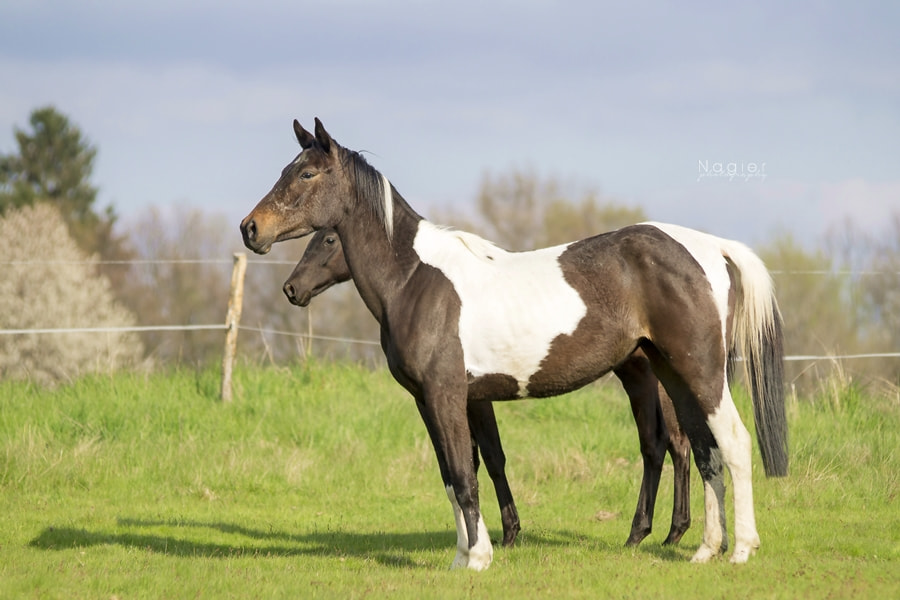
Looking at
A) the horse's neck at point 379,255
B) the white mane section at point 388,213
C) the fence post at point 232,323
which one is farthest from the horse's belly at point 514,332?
the fence post at point 232,323

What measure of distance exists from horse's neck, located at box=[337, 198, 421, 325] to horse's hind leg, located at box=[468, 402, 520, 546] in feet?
3.77

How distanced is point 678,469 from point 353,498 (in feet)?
10.5

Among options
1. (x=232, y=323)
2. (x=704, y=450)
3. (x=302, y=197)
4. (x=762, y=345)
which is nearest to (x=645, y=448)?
(x=704, y=450)

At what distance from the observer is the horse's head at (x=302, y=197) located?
530 cm

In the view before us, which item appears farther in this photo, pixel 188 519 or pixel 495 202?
pixel 495 202

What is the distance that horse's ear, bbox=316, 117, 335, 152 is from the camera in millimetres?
5309

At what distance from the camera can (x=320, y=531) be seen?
690 centimetres

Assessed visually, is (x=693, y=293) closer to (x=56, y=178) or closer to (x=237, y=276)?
(x=237, y=276)

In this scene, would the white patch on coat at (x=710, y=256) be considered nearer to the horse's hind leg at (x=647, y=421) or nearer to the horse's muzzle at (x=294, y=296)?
the horse's hind leg at (x=647, y=421)

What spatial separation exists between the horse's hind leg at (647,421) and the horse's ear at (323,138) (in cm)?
235

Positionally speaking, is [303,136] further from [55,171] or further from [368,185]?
[55,171]

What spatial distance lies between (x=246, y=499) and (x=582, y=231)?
79.3 feet

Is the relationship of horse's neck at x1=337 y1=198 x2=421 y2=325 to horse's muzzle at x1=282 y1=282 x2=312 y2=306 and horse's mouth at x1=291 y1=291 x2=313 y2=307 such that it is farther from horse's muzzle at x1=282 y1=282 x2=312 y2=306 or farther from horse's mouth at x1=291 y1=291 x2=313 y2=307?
horse's mouth at x1=291 y1=291 x2=313 y2=307

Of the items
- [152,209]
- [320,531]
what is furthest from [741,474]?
[152,209]
